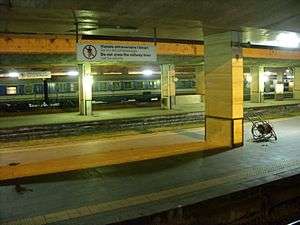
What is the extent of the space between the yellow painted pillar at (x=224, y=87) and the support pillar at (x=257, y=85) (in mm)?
20090

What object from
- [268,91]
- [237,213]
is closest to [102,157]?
[237,213]

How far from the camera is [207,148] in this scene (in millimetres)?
11438

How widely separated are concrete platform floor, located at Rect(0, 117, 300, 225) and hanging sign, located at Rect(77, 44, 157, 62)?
3.06 meters

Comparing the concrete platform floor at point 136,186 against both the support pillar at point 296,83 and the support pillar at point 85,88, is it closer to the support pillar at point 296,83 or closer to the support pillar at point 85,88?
the support pillar at point 85,88

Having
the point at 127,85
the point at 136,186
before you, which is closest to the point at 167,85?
the point at 127,85

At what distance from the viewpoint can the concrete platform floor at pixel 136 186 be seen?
20.1ft

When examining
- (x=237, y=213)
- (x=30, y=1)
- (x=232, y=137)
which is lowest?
(x=237, y=213)

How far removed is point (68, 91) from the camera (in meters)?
30.9

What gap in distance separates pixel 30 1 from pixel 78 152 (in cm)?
542

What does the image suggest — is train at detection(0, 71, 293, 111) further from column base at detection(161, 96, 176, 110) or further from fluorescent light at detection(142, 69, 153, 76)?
column base at detection(161, 96, 176, 110)

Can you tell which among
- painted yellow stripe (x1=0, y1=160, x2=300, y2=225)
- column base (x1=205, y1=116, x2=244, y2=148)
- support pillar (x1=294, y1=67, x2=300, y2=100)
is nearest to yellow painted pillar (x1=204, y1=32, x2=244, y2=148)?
column base (x1=205, y1=116, x2=244, y2=148)

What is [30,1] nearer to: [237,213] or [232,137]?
[237,213]

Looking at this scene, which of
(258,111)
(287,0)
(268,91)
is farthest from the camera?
(268,91)

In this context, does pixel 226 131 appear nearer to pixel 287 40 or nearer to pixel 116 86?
pixel 287 40
